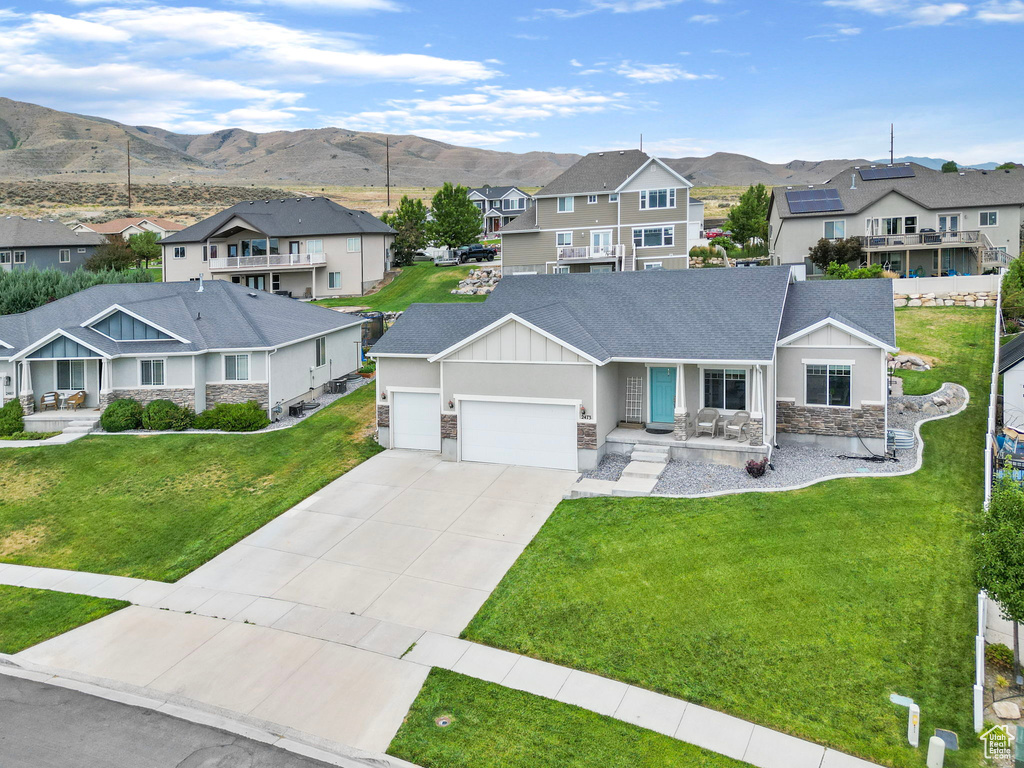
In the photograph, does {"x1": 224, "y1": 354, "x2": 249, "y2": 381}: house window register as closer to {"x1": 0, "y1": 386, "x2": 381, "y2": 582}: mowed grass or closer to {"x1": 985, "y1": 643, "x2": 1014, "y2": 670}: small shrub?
{"x1": 0, "y1": 386, "x2": 381, "y2": 582}: mowed grass

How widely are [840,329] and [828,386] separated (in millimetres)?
1775

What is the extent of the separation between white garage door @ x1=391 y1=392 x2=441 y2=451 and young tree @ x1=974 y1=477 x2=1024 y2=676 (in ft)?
53.4

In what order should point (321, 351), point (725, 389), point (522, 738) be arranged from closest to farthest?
point (522, 738)
point (725, 389)
point (321, 351)

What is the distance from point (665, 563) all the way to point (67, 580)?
1392 cm

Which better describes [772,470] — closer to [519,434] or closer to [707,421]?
[707,421]

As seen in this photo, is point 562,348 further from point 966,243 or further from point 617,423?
point 966,243

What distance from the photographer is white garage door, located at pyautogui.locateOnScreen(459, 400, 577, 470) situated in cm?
2242

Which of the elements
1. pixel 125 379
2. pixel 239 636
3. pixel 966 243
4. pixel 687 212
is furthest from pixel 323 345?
pixel 966 243

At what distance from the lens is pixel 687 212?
1731 inches

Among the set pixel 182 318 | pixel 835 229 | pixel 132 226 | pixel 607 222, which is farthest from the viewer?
pixel 132 226

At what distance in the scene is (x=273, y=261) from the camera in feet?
171

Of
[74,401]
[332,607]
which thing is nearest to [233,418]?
[74,401]

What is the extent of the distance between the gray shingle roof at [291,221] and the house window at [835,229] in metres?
30.7

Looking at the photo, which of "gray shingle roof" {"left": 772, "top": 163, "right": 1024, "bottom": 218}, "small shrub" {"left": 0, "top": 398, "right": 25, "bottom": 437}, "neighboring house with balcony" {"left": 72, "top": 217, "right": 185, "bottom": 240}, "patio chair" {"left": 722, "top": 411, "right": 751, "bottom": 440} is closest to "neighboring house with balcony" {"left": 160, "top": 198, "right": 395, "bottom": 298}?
"small shrub" {"left": 0, "top": 398, "right": 25, "bottom": 437}
